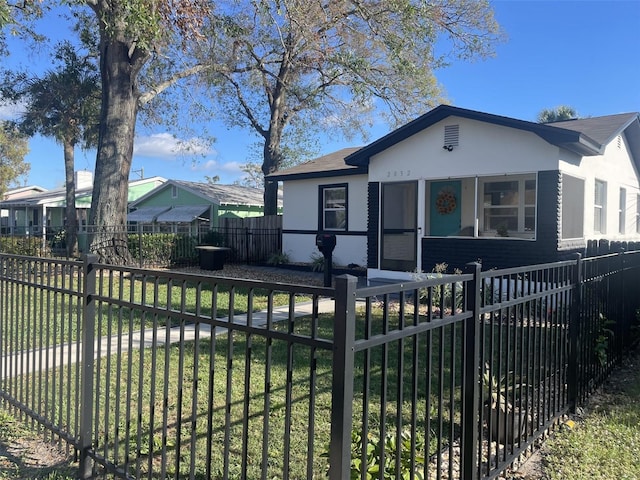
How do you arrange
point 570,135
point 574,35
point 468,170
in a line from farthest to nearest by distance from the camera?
point 574,35, point 468,170, point 570,135

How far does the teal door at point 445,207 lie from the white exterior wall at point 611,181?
11.8ft

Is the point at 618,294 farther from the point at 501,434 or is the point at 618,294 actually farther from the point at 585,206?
the point at 585,206

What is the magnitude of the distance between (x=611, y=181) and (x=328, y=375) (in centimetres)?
1121

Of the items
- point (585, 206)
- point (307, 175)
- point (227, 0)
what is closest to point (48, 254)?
point (307, 175)

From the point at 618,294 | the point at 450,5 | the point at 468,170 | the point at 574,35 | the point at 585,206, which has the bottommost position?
the point at 618,294

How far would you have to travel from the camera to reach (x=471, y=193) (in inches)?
554

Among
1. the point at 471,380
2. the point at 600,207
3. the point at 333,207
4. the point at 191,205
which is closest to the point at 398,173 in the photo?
the point at 333,207

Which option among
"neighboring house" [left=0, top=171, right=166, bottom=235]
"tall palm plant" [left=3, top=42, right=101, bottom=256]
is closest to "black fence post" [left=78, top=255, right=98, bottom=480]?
"tall palm plant" [left=3, top=42, right=101, bottom=256]

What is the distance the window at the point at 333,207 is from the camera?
49.8 ft

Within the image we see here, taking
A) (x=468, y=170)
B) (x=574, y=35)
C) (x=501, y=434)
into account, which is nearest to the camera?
(x=501, y=434)

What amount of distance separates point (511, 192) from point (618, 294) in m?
7.88

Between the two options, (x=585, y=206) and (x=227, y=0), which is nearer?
(x=585, y=206)

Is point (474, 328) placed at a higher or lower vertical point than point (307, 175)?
lower

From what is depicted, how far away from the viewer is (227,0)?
42.5 feet
